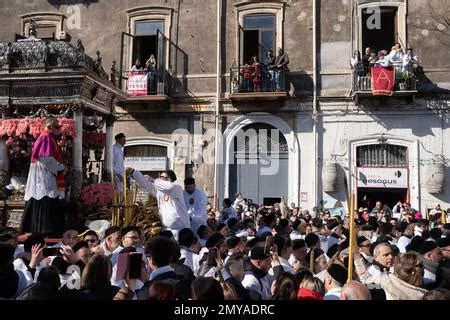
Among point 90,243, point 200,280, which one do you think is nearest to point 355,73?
point 90,243

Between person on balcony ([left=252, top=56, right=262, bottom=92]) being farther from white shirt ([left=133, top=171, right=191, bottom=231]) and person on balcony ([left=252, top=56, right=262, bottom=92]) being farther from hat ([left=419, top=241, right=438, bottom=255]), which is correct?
hat ([left=419, top=241, right=438, bottom=255])

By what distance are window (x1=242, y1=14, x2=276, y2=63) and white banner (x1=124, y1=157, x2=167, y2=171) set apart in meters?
4.61

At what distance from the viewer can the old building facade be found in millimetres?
17078

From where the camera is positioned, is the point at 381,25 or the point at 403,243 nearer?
the point at 403,243

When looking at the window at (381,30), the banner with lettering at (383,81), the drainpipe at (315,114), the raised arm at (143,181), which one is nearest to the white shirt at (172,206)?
the raised arm at (143,181)

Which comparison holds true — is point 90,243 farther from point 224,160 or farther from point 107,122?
point 224,160

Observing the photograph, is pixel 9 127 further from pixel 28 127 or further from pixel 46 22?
pixel 46 22

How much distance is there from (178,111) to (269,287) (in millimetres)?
13764

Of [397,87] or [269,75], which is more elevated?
[269,75]

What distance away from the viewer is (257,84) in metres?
17.6

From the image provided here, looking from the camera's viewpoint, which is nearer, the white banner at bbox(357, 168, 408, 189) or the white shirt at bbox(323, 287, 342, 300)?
the white shirt at bbox(323, 287, 342, 300)

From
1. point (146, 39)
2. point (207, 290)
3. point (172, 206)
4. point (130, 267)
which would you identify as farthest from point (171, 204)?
point (146, 39)

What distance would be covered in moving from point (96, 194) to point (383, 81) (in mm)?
10470

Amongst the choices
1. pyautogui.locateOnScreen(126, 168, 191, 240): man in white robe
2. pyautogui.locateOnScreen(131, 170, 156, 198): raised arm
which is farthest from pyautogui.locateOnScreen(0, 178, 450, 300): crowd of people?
pyautogui.locateOnScreen(131, 170, 156, 198): raised arm
